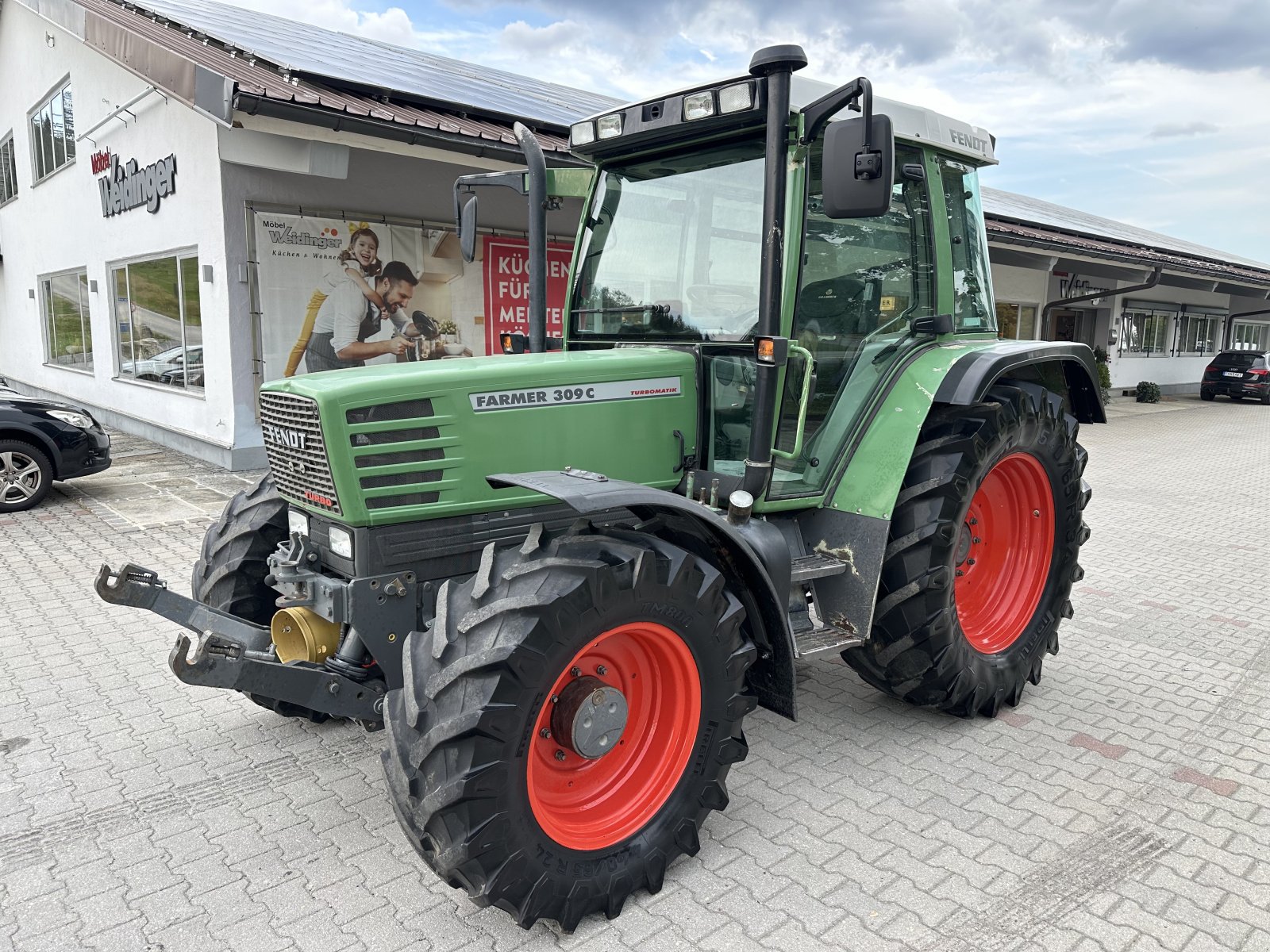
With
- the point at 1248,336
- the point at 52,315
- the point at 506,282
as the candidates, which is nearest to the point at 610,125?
the point at 506,282

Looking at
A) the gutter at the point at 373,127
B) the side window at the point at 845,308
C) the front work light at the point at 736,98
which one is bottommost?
the side window at the point at 845,308

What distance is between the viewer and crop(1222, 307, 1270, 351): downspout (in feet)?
87.2

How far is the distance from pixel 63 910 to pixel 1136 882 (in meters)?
3.14

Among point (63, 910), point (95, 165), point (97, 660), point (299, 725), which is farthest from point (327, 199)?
point (63, 910)

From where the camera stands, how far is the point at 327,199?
901cm

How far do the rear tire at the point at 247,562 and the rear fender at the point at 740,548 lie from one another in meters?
1.16

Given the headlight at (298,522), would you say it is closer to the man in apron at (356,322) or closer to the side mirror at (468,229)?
the side mirror at (468,229)

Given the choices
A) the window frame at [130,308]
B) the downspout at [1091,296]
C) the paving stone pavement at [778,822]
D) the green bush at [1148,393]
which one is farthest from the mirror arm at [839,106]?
the green bush at [1148,393]

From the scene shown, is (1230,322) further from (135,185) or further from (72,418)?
(72,418)

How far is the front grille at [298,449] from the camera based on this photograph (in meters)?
2.69

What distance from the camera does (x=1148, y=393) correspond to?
71.7 feet

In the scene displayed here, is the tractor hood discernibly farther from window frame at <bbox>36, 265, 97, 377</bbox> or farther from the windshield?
window frame at <bbox>36, 265, 97, 377</bbox>

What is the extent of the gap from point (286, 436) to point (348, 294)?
7.03 meters

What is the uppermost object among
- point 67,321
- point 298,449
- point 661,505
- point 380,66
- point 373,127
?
point 380,66
